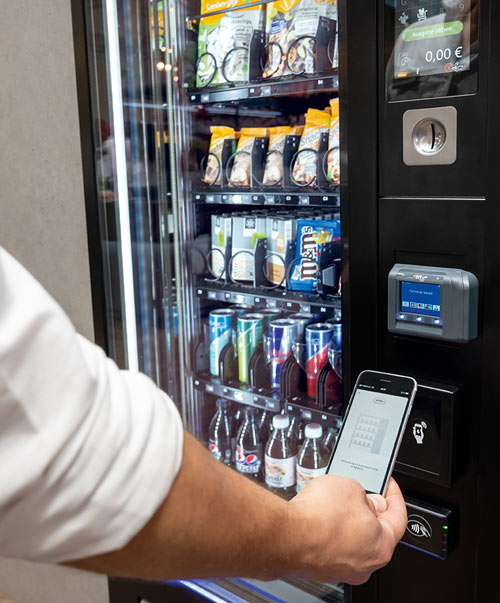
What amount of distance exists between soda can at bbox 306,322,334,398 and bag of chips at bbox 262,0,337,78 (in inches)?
25.9

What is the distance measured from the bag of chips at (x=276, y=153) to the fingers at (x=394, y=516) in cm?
100

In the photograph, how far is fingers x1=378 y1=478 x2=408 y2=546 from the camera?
3.13 ft

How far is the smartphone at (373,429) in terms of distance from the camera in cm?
112

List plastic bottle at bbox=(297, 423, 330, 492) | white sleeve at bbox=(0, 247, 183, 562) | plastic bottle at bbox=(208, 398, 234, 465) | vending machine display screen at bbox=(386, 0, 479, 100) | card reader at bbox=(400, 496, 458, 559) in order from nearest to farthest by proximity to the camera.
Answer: white sleeve at bbox=(0, 247, 183, 562), vending machine display screen at bbox=(386, 0, 479, 100), card reader at bbox=(400, 496, 458, 559), plastic bottle at bbox=(297, 423, 330, 492), plastic bottle at bbox=(208, 398, 234, 465)

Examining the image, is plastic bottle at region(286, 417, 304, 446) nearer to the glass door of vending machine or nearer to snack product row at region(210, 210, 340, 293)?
the glass door of vending machine

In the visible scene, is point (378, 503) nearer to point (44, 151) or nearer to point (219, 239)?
point (219, 239)

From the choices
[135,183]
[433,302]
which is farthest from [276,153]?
[433,302]

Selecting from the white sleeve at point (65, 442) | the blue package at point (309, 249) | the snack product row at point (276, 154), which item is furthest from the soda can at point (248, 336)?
the white sleeve at point (65, 442)

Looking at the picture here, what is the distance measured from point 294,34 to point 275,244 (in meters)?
0.55

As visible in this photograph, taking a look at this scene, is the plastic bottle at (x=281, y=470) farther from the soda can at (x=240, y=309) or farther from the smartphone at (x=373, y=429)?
the smartphone at (x=373, y=429)

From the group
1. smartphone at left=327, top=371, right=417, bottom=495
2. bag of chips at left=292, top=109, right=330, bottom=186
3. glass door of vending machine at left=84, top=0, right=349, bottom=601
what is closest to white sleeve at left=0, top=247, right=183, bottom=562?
smartphone at left=327, top=371, right=417, bottom=495

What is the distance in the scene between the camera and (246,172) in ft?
6.33

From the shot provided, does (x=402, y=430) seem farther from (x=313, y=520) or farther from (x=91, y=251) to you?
(x=91, y=251)

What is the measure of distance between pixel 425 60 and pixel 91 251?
Answer: 1038mm
